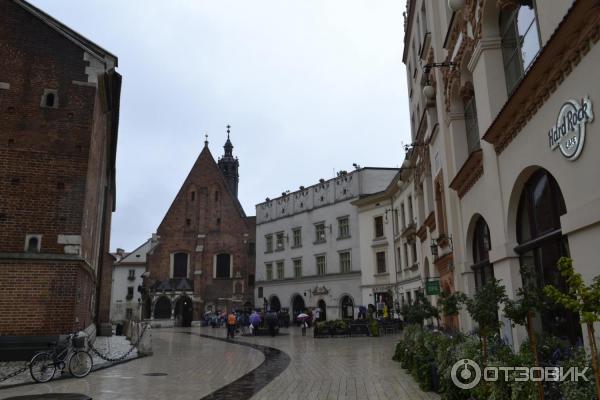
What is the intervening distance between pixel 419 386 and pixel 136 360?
9.82 metres

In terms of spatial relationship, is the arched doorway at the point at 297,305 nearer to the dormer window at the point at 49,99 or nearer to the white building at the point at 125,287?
the white building at the point at 125,287

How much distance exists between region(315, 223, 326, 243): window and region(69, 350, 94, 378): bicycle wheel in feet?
110

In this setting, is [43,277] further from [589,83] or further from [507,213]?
[589,83]

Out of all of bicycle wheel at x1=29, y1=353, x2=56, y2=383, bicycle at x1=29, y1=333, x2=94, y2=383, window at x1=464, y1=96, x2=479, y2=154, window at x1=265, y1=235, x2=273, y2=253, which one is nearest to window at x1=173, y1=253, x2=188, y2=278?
window at x1=265, y1=235, x2=273, y2=253

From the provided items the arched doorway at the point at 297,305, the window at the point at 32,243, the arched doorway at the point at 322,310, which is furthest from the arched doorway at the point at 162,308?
the window at the point at 32,243

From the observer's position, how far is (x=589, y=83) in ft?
18.3

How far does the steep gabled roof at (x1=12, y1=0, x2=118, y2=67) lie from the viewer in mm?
16578

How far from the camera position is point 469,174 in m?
11.5

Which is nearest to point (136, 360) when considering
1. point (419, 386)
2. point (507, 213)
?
point (419, 386)

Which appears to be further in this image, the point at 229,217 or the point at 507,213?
the point at 229,217

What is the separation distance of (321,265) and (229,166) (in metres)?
32.3

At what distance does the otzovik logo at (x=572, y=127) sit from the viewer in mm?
5711

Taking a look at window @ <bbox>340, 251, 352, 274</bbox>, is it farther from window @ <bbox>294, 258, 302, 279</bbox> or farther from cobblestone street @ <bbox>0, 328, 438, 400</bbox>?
cobblestone street @ <bbox>0, 328, 438, 400</bbox>

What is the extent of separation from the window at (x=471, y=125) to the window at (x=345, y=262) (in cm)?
2952
